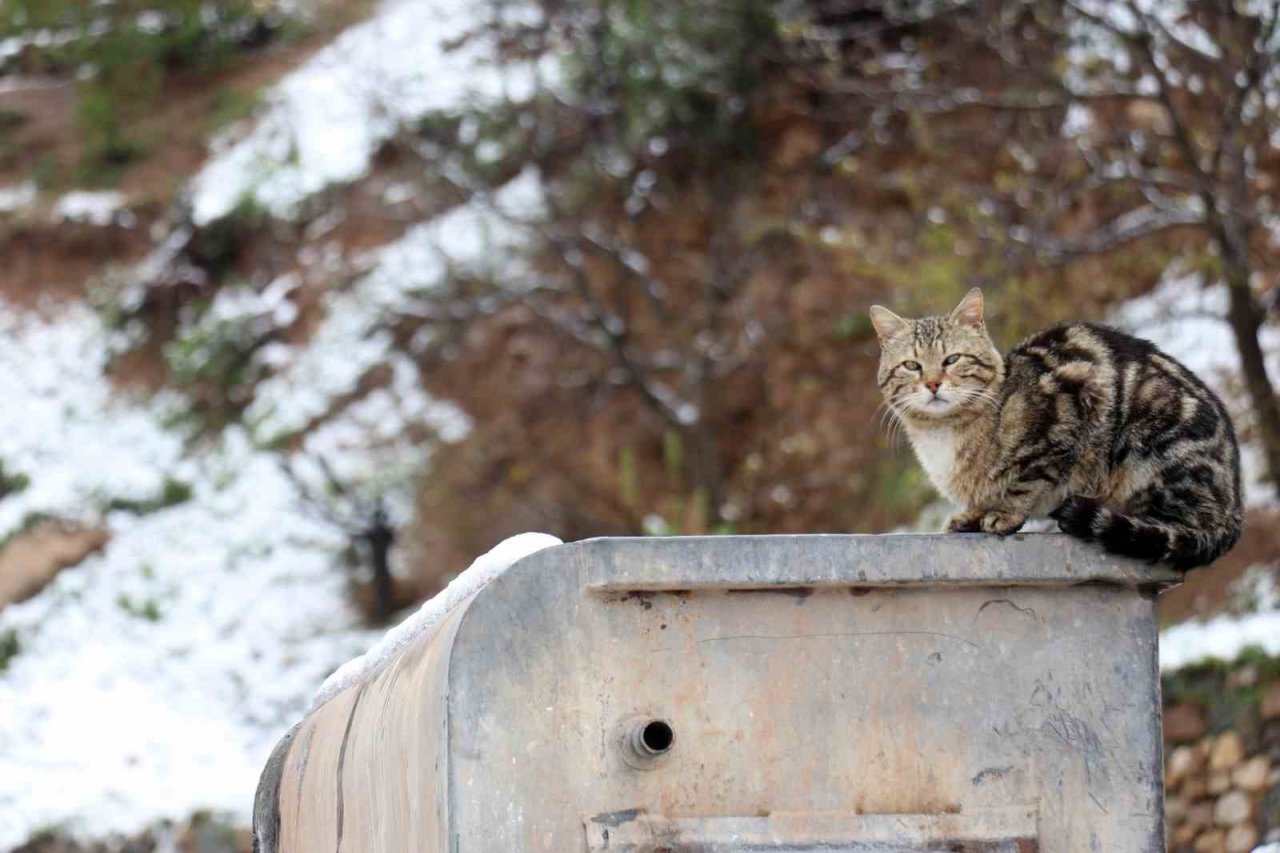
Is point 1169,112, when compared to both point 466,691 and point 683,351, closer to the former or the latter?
point 683,351

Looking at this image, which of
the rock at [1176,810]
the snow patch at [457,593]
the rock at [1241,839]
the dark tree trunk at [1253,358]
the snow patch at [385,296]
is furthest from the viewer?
the snow patch at [385,296]

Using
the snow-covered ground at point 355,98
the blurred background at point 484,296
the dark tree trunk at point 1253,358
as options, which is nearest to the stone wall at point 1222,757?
the blurred background at point 484,296

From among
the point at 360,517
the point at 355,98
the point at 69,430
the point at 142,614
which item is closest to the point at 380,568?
the point at 360,517

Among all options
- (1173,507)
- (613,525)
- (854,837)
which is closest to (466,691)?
(854,837)

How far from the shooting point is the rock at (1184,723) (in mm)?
8984

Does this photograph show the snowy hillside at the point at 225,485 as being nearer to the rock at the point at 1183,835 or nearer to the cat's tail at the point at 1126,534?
the rock at the point at 1183,835

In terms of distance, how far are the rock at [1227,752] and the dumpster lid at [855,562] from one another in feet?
17.1

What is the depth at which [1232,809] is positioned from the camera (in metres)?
8.70

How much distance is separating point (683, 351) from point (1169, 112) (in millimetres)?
5652

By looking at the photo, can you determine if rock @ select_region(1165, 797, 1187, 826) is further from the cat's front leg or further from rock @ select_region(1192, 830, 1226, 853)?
the cat's front leg

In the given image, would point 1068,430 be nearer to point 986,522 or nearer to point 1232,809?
point 986,522

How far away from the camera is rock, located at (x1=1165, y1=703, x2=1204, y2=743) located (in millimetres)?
8984

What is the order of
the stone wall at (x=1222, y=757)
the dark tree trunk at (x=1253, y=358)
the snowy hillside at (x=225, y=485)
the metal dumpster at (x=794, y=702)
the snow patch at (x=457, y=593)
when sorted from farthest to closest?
the snowy hillside at (x=225, y=485) → the dark tree trunk at (x=1253, y=358) → the stone wall at (x=1222, y=757) → the snow patch at (x=457, y=593) → the metal dumpster at (x=794, y=702)

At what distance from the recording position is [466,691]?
3590 mm
